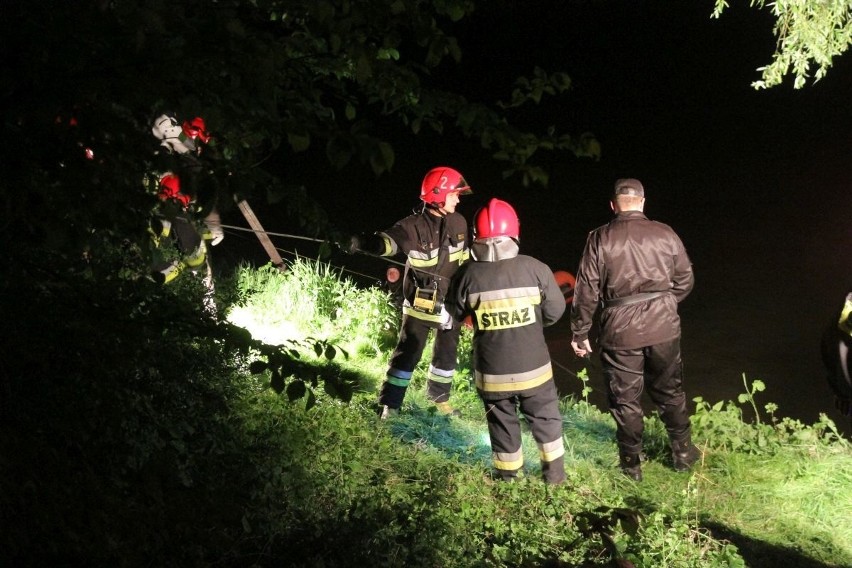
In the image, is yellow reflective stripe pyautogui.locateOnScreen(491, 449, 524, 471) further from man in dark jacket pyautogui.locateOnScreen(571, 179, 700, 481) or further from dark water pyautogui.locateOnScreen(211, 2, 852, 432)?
dark water pyautogui.locateOnScreen(211, 2, 852, 432)

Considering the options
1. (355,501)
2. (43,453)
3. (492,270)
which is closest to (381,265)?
(492,270)

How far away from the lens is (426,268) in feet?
19.9

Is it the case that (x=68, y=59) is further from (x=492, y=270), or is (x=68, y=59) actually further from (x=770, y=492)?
(x=770, y=492)

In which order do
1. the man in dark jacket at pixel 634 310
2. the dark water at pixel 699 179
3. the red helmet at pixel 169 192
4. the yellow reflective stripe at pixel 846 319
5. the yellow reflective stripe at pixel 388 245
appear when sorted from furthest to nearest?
the dark water at pixel 699 179 < the yellow reflective stripe at pixel 388 245 < the man in dark jacket at pixel 634 310 < the yellow reflective stripe at pixel 846 319 < the red helmet at pixel 169 192

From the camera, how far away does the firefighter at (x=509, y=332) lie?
4926 millimetres

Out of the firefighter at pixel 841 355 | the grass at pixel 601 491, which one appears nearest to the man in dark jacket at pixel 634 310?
the grass at pixel 601 491

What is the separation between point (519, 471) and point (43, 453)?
10.5 feet

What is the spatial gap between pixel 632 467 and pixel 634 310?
106 cm

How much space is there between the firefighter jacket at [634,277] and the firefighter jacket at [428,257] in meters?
1.05

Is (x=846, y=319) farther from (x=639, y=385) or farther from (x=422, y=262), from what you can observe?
(x=422, y=262)

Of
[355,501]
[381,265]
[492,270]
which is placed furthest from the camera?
[381,265]

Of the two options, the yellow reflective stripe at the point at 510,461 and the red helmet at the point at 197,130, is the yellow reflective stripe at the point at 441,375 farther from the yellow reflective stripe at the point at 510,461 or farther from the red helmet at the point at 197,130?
the red helmet at the point at 197,130

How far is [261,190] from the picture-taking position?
7.76 feet

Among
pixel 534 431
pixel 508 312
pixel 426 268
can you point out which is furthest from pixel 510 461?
pixel 426 268
